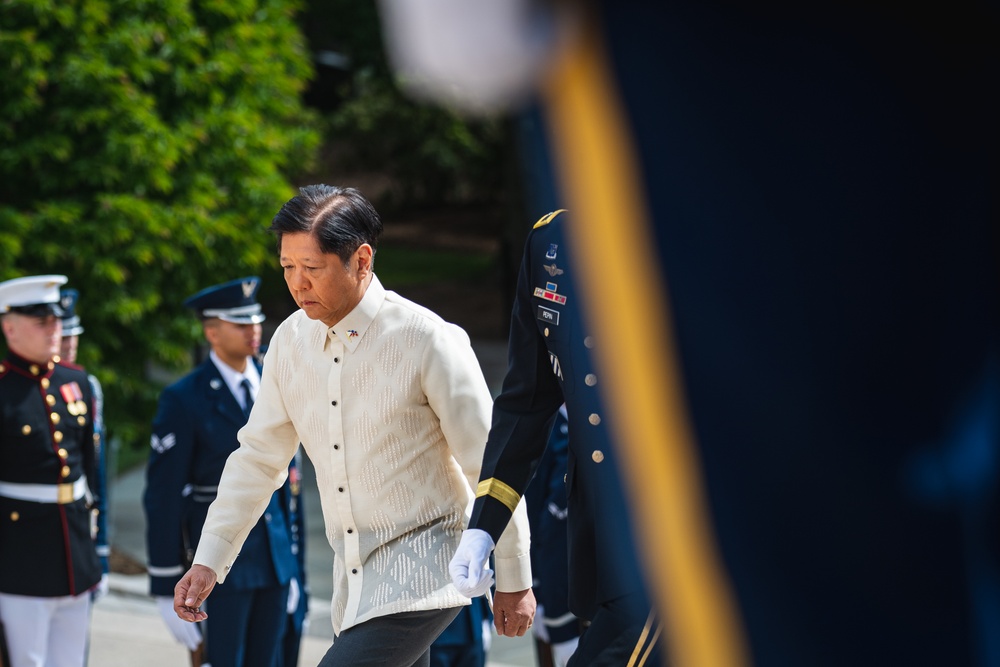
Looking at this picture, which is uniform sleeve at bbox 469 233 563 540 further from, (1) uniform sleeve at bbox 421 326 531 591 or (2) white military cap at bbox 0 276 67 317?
(2) white military cap at bbox 0 276 67 317

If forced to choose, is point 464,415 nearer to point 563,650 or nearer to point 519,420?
point 519,420

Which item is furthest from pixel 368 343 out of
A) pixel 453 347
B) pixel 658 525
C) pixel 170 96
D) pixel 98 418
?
pixel 170 96

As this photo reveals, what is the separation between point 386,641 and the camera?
10.7 ft

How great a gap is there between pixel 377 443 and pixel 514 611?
1.67 ft

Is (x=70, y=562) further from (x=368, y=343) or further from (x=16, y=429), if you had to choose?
(x=368, y=343)

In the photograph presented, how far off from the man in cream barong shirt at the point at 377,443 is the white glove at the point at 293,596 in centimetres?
174

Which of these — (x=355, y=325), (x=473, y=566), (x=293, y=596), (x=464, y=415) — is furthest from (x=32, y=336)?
(x=473, y=566)

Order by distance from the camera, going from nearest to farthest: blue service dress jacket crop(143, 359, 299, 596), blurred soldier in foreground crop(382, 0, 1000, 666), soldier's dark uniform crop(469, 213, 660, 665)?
blurred soldier in foreground crop(382, 0, 1000, 666) → soldier's dark uniform crop(469, 213, 660, 665) → blue service dress jacket crop(143, 359, 299, 596)

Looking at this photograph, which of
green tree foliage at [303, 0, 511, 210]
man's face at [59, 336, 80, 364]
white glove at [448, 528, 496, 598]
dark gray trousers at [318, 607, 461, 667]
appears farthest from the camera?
green tree foliage at [303, 0, 511, 210]

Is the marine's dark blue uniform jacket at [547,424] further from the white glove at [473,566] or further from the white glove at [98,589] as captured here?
the white glove at [98,589]

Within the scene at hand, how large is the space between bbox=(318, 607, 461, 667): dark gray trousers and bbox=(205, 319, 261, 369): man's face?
222cm

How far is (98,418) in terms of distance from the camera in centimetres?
581

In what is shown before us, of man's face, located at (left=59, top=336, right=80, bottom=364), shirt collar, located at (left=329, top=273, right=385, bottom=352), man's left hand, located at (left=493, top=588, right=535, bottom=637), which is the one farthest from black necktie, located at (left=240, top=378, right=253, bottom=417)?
man's left hand, located at (left=493, top=588, right=535, bottom=637)

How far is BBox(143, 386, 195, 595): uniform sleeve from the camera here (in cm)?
525
